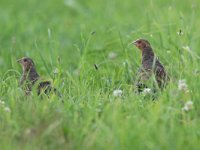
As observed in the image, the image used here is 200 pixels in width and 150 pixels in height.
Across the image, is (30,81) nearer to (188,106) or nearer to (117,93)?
(117,93)

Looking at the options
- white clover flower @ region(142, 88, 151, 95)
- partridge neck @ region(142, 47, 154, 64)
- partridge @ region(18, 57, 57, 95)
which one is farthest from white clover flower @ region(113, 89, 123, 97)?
partridge neck @ region(142, 47, 154, 64)

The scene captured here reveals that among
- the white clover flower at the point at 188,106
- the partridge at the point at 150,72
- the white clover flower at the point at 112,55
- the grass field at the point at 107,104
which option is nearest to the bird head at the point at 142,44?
the partridge at the point at 150,72

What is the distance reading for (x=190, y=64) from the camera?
708 centimetres

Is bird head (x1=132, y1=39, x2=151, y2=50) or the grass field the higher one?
bird head (x1=132, y1=39, x2=151, y2=50)

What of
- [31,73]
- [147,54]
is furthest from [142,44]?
[31,73]

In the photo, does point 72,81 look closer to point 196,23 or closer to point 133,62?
point 133,62

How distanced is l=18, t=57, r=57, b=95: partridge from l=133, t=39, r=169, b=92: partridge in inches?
29.7

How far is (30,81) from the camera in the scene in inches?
280

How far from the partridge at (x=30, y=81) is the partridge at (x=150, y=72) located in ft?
2.47

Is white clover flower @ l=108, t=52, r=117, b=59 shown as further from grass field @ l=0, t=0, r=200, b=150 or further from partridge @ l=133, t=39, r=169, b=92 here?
partridge @ l=133, t=39, r=169, b=92

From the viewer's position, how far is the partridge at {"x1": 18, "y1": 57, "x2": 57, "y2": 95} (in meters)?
6.79

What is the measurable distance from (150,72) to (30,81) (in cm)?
107

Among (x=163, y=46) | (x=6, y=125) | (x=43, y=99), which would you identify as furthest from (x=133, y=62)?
(x=6, y=125)

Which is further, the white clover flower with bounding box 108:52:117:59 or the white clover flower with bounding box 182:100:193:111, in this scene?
the white clover flower with bounding box 108:52:117:59
